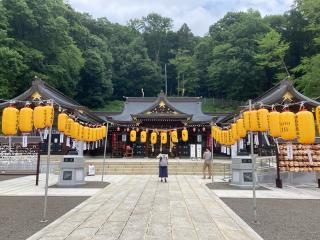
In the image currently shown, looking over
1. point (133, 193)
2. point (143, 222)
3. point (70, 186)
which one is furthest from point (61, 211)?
point (70, 186)

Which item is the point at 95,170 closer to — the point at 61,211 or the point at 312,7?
the point at 61,211

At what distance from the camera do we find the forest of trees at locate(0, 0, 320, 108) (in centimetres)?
3491

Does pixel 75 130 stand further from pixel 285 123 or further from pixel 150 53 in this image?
pixel 150 53

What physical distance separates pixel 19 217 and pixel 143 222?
11.5 feet

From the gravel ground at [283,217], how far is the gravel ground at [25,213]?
528cm

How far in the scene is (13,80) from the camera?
34.3 m

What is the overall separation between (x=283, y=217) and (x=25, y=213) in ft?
24.4

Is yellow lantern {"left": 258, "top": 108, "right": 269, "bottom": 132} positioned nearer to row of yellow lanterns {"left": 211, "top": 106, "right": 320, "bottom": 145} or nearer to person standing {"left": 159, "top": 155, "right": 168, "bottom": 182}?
row of yellow lanterns {"left": 211, "top": 106, "right": 320, "bottom": 145}

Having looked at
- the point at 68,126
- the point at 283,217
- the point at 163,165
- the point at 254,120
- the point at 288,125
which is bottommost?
the point at 283,217

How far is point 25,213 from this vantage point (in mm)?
8594

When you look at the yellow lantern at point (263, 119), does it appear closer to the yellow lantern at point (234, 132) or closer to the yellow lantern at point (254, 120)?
the yellow lantern at point (254, 120)

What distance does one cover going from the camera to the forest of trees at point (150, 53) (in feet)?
115

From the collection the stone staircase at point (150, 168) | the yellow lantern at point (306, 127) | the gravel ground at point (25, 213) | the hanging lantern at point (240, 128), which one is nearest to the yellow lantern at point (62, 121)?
the gravel ground at point (25, 213)

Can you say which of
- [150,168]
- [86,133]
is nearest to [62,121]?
[86,133]
